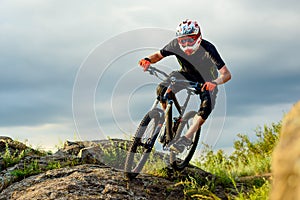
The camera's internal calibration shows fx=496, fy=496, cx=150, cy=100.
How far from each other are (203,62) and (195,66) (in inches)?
5.5

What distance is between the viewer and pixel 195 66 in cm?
753

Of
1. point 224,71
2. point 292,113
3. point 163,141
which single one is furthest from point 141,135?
point 292,113

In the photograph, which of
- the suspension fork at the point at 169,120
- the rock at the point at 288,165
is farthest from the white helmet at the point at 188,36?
the rock at the point at 288,165

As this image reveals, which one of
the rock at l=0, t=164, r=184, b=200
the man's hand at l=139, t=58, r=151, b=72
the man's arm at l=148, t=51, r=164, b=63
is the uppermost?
the man's arm at l=148, t=51, r=164, b=63

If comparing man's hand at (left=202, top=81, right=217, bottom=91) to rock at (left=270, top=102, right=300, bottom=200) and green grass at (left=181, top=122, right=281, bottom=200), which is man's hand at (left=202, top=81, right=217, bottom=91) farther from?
rock at (left=270, top=102, right=300, bottom=200)

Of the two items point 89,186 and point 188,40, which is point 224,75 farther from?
point 89,186

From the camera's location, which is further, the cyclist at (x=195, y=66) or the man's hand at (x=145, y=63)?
the man's hand at (x=145, y=63)

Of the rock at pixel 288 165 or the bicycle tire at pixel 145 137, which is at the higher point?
the bicycle tire at pixel 145 137

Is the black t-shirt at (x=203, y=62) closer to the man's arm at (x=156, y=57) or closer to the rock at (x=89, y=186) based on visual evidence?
the man's arm at (x=156, y=57)

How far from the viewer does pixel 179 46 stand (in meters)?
7.64

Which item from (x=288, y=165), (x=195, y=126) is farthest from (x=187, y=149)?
(x=288, y=165)

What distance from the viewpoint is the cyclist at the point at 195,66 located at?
7.34 m

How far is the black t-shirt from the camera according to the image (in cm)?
751

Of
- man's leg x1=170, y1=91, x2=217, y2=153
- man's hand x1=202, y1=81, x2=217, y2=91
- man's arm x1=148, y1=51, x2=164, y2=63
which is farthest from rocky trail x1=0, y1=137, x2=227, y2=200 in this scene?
man's arm x1=148, y1=51, x2=164, y2=63
